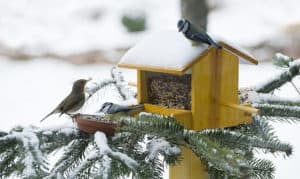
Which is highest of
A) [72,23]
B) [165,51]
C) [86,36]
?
[72,23]

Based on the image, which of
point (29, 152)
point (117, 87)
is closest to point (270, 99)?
point (117, 87)

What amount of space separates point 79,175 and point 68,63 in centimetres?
263

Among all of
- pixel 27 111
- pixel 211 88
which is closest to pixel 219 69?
pixel 211 88

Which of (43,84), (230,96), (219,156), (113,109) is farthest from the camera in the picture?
(43,84)

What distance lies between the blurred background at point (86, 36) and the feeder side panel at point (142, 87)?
1.43 m

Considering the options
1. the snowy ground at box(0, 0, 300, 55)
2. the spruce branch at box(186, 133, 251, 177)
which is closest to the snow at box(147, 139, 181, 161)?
the spruce branch at box(186, 133, 251, 177)

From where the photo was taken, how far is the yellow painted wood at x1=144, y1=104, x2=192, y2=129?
1.06 meters

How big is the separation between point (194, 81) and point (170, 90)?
9 cm

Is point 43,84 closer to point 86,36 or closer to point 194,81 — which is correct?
point 86,36

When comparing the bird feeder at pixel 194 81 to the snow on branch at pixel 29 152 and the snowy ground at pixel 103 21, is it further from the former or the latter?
the snowy ground at pixel 103 21

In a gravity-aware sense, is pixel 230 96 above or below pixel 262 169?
above

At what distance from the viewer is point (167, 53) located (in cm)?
106

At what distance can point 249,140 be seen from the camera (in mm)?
925

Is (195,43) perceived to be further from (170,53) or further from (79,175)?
(79,175)
